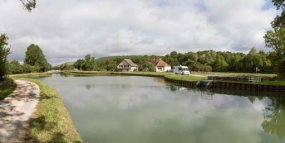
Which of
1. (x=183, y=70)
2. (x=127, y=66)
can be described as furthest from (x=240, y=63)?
(x=127, y=66)

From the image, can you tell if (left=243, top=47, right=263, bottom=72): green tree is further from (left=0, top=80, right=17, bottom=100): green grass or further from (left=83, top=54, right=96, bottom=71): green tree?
(left=83, top=54, right=96, bottom=71): green tree

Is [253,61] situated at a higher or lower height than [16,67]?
higher

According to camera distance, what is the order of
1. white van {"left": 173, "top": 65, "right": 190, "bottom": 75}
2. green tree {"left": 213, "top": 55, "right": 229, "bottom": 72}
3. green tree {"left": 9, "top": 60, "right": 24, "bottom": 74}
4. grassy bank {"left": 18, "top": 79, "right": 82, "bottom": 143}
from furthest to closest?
green tree {"left": 213, "top": 55, "right": 229, "bottom": 72}, green tree {"left": 9, "top": 60, "right": 24, "bottom": 74}, white van {"left": 173, "top": 65, "right": 190, "bottom": 75}, grassy bank {"left": 18, "top": 79, "right": 82, "bottom": 143}

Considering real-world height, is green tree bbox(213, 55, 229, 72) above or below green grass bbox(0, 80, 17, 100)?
above

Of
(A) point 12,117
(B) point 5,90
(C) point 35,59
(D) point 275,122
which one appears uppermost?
(C) point 35,59

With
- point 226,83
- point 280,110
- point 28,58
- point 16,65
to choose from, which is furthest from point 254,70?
point 28,58

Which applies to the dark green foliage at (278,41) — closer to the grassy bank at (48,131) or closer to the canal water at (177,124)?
the canal water at (177,124)

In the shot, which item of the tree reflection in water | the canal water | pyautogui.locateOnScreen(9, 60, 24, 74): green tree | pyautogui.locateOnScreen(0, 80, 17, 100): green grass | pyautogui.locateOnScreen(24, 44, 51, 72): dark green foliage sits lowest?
the tree reflection in water

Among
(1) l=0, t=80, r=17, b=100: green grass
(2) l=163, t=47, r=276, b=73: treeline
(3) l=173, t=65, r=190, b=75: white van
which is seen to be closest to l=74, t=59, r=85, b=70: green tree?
(2) l=163, t=47, r=276, b=73: treeline

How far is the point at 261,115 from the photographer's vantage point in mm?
12633

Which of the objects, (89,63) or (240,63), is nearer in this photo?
(240,63)

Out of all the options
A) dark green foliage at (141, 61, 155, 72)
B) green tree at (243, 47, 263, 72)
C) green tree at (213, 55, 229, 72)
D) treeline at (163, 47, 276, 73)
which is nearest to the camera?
treeline at (163, 47, 276, 73)

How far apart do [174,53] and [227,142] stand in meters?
88.5

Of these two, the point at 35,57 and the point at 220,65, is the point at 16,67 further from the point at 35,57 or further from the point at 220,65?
the point at 220,65
